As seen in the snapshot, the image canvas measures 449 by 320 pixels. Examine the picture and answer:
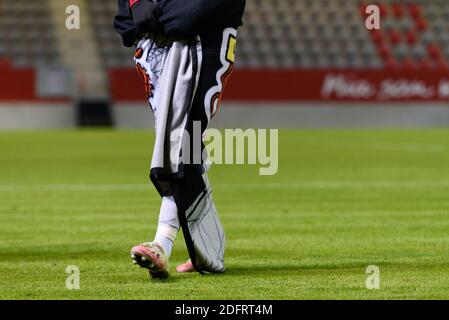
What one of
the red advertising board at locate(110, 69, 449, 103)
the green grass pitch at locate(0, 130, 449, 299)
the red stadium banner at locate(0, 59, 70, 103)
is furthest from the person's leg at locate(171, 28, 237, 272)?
the red advertising board at locate(110, 69, 449, 103)

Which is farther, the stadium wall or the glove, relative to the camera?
the stadium wall

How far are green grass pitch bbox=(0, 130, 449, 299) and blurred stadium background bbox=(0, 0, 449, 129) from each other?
1117 centimetres

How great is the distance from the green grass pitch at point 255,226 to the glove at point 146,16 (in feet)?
4.65

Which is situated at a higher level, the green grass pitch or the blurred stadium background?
the blurred stadium background

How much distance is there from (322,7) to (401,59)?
11.2 feet

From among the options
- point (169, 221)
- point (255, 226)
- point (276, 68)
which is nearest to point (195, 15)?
point (169, 221)

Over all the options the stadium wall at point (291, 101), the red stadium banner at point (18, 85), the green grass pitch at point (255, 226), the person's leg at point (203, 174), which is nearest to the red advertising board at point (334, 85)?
the stadium wall at point (291, 101)

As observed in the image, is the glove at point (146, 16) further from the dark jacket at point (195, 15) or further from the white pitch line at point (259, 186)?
the white pitch line at point (259, 186)

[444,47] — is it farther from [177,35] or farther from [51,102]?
[177,35]

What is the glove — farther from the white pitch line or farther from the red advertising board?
the red advertising board

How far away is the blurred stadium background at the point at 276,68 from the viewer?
1241 inches

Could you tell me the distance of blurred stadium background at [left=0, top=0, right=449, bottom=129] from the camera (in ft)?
103

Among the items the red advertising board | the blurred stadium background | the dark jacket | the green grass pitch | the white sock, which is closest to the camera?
the green grass pitch
